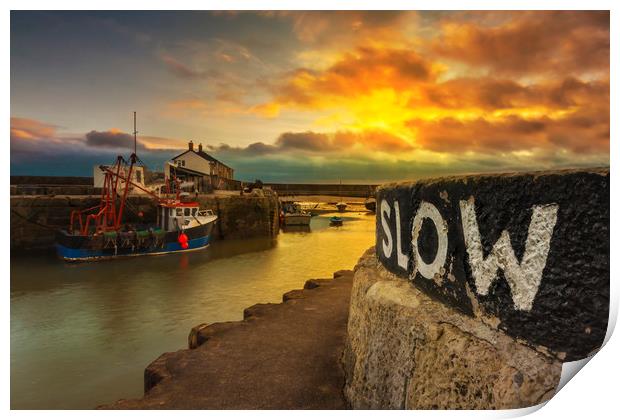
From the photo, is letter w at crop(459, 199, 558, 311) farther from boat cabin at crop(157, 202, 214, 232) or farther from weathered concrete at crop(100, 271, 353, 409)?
boat cabin at crop(157, 202, 214, 232)

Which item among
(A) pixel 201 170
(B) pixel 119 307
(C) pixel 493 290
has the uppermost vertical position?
(A) pixel 201 170

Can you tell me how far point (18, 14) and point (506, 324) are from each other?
4285 mm

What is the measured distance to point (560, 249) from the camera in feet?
3.90

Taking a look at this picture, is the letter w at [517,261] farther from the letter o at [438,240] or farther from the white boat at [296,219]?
the white boat at [296,219]

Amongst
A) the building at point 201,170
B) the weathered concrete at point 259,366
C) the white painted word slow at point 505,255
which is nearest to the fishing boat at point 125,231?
the building at point 201,170

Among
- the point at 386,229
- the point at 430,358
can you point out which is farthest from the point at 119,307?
the point at 430,358

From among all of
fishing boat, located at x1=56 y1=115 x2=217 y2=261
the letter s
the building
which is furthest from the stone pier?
the building

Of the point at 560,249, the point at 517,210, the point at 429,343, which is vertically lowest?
the point at 429,343

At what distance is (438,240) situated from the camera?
163 centimetres

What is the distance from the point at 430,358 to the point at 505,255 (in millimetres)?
563

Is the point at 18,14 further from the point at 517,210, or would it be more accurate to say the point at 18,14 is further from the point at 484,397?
the point at 484,397

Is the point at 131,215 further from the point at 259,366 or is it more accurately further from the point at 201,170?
the point at 259,366

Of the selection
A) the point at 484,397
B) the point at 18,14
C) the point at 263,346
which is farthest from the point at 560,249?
the point at 18,14

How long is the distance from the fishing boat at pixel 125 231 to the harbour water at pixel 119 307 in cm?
49
